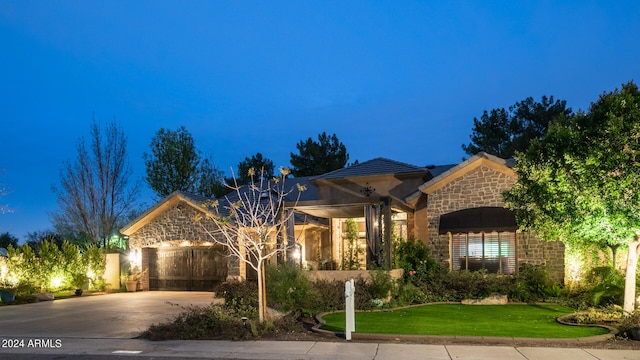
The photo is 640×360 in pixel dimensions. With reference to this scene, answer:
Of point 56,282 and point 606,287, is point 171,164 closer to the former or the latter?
point 56,282

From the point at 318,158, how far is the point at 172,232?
2033 centimetres

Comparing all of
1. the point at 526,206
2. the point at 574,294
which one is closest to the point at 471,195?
the point at 574,294

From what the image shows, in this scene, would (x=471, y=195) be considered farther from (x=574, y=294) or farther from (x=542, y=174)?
(x=542, y=174)

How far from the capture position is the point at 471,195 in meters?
20.7

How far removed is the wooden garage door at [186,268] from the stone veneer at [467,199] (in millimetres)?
9471

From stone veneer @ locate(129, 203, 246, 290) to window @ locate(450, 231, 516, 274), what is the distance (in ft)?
30.5

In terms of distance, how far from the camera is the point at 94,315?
54.0 feet

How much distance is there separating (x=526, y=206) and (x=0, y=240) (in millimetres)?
42861

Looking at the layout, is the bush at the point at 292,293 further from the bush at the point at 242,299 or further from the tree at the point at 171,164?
the tree at the point at 171,164

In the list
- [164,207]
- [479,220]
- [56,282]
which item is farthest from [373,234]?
[56,282]

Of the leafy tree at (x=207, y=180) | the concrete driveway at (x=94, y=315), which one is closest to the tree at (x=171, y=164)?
the leafy tree at (x=207, y=180)

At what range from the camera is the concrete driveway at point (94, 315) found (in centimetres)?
1321

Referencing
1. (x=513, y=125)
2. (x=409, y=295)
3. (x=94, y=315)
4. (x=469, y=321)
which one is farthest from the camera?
(x=513, y=125)

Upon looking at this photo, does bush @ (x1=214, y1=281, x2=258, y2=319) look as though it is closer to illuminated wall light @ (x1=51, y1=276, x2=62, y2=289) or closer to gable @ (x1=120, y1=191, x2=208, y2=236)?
gable @ (x1=120, y1=191, x2=208, y2=236)
